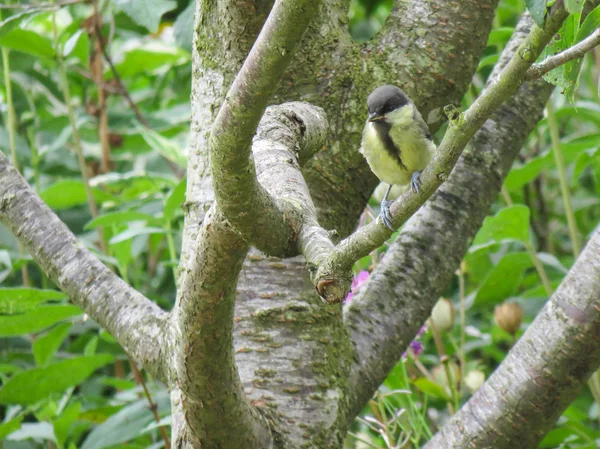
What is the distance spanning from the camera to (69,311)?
1515mm

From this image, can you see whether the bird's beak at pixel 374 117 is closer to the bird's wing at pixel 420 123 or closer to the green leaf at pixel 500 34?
the bird's wing at pixel 420 123

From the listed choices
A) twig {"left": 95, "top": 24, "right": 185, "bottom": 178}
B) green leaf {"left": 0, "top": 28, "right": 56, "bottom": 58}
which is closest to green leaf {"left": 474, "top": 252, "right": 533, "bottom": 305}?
twig {"left": 95, "top": 24, "right": 185, "bottom": 178}

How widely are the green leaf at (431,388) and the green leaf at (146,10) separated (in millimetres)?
864

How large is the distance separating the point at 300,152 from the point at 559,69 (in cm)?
41

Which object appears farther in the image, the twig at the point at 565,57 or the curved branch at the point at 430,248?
the curved branch at the point at 430,248

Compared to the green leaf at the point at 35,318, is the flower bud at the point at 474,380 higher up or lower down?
lower down

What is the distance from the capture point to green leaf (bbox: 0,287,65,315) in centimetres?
140

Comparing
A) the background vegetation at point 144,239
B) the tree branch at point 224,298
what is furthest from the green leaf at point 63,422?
the tree branch at point 224,298

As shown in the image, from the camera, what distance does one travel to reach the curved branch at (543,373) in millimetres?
1163

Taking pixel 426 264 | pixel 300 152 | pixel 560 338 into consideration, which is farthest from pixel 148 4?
pixel 560 338

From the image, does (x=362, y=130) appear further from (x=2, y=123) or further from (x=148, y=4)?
(x=2, y=123)

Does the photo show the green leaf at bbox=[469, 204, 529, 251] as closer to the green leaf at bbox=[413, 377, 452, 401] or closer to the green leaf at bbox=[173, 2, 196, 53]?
the green leaf at bbox=[413, 377, 452, 401]

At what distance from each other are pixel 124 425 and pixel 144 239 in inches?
22.7

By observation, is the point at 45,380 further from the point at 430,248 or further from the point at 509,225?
the point at 509,225
